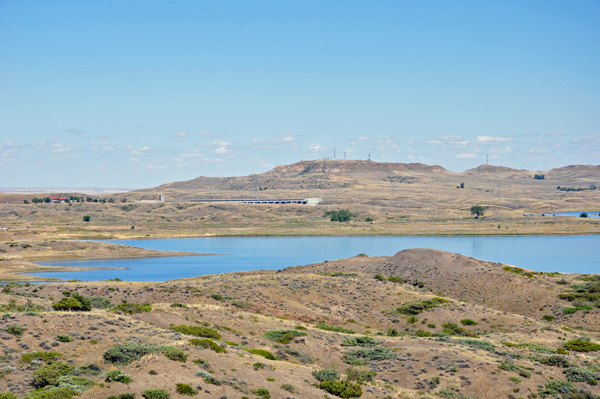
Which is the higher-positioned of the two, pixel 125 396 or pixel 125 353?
pixel 125 353

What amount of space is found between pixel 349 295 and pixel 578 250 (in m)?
71.6

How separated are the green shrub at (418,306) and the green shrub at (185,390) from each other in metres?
28.0

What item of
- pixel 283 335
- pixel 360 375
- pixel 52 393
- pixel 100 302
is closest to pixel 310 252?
pixel 100 302

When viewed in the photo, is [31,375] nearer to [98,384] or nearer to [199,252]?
[98,384]

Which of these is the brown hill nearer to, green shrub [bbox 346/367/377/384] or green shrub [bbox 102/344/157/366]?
green shrub [bbox 346/367/377/384]

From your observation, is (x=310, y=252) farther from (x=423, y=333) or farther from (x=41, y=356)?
(x=41, y=356)

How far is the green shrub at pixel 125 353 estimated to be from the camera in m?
19.9

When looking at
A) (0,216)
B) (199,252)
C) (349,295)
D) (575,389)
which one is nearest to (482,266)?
(349,295)

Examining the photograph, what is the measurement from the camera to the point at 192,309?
33.7 meters

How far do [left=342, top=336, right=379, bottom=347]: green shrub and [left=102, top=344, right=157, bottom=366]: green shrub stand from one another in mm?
13256

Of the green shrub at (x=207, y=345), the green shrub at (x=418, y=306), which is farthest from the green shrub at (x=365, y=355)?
the green shrub at (x=418, y=306)

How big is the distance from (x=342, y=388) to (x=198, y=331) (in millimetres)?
10157

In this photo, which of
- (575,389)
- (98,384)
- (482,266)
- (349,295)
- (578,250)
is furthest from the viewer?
(578,250)

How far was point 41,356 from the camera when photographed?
767 inches
